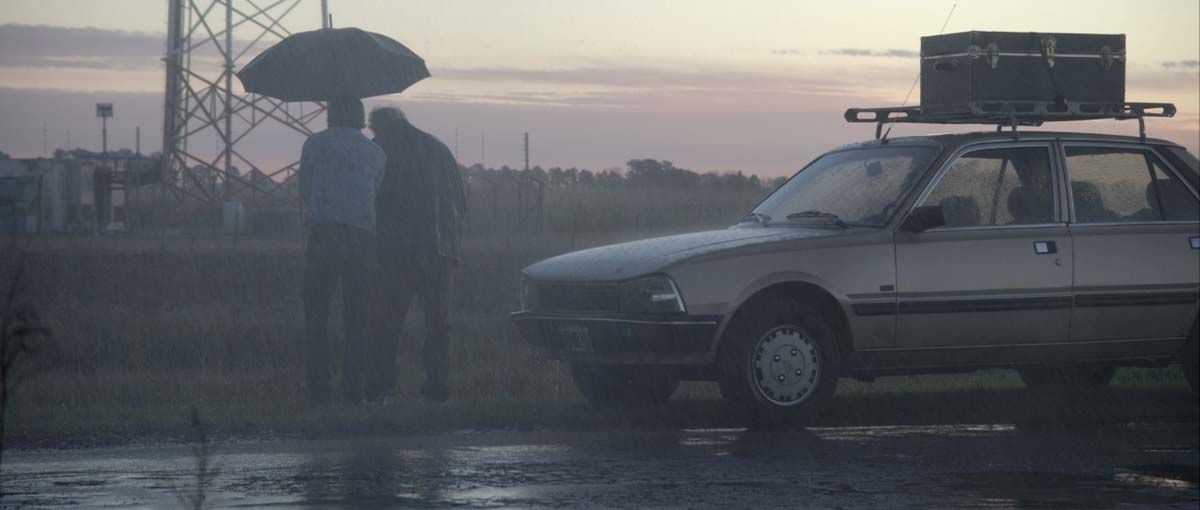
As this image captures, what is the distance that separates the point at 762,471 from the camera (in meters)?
6.42

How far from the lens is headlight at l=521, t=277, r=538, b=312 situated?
30.0 ft

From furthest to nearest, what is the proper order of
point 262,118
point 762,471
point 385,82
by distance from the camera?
point 262,118, point 385,82, point 762,471

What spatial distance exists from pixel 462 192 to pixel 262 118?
32314 mm

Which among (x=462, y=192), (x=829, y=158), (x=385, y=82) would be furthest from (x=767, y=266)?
(x=385, y=82)

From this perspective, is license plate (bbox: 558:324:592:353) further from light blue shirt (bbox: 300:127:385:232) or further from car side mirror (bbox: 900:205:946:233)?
car side mirror (bbox: 900:205:946:233)

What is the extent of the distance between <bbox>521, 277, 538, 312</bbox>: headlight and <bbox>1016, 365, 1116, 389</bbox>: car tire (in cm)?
337

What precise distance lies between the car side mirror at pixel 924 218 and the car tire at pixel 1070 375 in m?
2.03

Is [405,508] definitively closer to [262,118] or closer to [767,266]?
[767,266]

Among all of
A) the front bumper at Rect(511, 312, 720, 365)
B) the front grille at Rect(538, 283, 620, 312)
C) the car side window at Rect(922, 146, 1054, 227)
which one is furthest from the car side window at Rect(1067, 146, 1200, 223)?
the front grille at Rect(538, 283, 620, 312)

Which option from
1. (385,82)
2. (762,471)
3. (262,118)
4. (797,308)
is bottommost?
(762,471)

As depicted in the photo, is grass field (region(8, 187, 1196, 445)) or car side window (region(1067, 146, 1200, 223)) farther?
car side window (region(1067, 146, 1200, 223))

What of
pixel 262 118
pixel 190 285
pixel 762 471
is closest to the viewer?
pixel 762 471

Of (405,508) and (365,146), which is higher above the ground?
(365,146)

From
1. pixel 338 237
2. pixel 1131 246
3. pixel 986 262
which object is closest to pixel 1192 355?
pixel 1131 246
